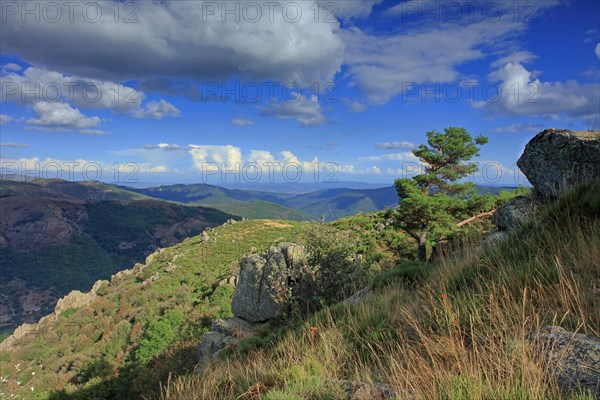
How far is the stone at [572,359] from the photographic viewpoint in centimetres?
264

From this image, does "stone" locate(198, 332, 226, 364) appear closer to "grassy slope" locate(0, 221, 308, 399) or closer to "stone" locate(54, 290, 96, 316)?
"grassy slope" locate(0, 221, 308, 399)

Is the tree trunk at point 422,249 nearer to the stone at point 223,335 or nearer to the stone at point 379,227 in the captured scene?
the stone at point 223,335

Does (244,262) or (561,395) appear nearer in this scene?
(561,395)

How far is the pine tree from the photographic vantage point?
22.6 m

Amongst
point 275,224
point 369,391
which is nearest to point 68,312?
point 275,224

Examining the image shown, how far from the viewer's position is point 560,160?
8.35 meters

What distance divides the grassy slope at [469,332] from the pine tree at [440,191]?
15.5m

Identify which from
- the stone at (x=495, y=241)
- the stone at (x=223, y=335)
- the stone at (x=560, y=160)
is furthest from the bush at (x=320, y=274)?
the stone at (x=560, y=160)

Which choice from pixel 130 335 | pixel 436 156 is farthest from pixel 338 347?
pixel 130 335

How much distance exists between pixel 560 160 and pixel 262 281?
47.5 ft

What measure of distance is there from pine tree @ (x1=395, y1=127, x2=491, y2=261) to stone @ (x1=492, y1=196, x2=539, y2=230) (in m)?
10.9

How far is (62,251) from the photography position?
176 metres

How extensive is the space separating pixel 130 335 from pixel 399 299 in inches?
1541

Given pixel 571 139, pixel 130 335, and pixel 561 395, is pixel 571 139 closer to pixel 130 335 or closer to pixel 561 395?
pixel 561 395
